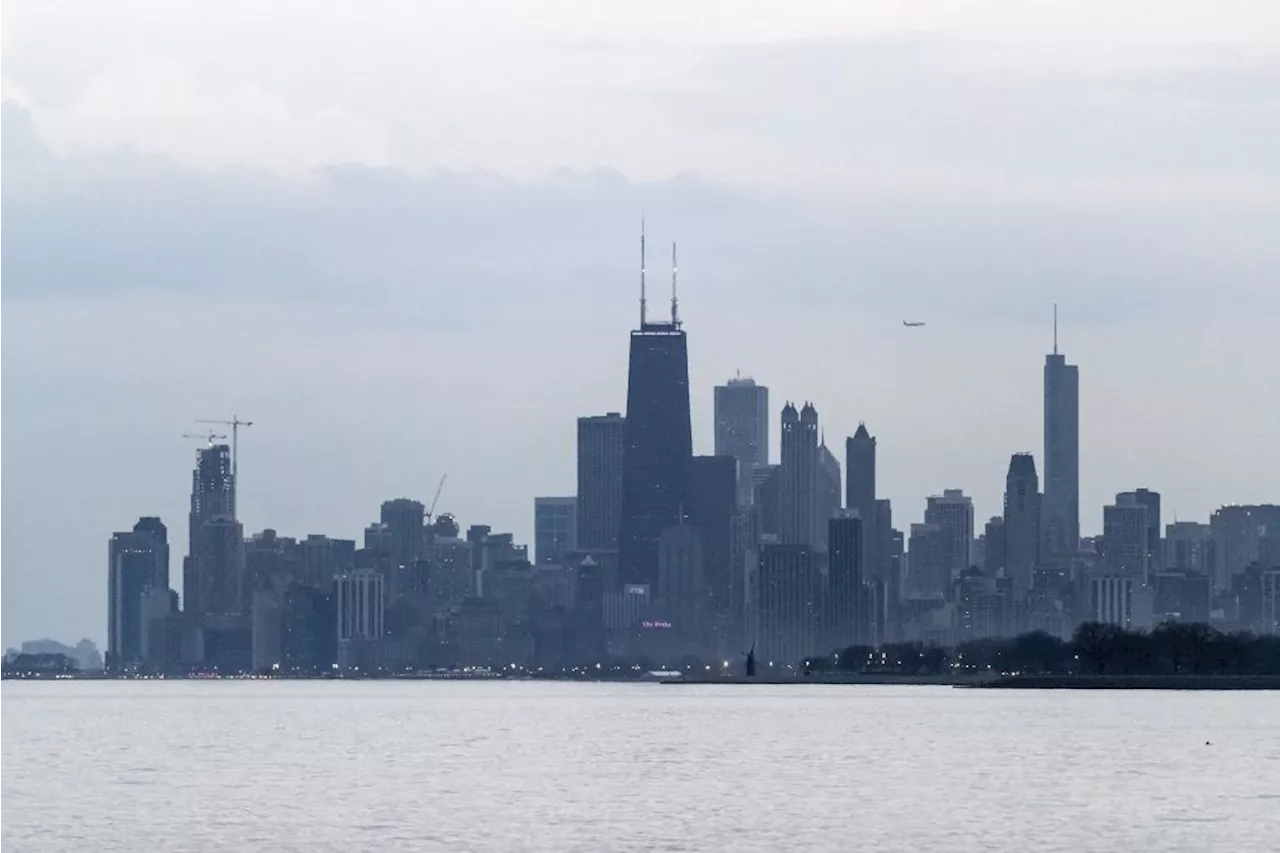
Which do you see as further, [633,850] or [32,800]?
[32,800]

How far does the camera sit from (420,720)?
190 m

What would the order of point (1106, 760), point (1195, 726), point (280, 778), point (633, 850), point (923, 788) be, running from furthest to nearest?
point (1195, 726)
point (1106, 760)
point (280, 778)
point (923, 788)
point (633, 850)

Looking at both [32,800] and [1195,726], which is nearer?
[32,800]

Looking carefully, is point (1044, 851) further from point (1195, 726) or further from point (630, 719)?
point (630, 719)

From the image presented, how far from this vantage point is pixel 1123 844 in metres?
70.8

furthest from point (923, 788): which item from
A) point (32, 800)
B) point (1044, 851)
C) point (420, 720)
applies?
point (420, 720)

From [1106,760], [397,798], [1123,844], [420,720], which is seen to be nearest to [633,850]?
[1123,844]

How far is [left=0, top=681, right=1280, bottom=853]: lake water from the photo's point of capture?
240 ft

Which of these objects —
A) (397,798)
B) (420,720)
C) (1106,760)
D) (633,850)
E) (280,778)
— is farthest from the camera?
(420,720)

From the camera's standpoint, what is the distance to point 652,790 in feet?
308

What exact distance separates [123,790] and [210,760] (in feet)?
80.7

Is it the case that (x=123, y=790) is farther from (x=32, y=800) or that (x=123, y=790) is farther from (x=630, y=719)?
(x=630, y=719)

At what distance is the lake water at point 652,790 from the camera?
7319 cm

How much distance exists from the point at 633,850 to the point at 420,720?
12259 cm
